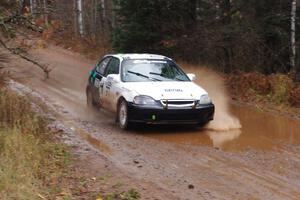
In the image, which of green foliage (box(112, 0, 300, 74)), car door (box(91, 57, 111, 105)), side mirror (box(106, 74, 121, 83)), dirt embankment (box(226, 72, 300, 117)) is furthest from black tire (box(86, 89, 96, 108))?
green foliage (box(112, 0, 300, 74))

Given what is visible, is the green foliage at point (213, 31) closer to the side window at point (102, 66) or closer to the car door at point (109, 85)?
the side window at point (102, 66)

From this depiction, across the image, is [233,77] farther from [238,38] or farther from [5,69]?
[5,69]

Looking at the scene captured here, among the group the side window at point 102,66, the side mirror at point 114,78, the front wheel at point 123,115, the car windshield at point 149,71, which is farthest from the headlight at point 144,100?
the side window at point 102,66

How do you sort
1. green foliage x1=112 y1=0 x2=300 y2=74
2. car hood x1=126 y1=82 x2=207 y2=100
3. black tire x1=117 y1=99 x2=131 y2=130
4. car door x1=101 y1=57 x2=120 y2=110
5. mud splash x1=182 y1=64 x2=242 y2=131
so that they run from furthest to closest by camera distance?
1. green foliage x1=112 y1=0 x2=300 y2=74
2. car door x1=101 y1=57 x2=120 y2=110
3. mud splash x1=182 y1=64 x2=242 y2=131
4. black tire x1=117 y1=99 x2=131 y2=130
5. car hood x1=126 y1=82 x2=207 y2=100

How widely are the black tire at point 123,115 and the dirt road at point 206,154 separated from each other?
0.18 meters

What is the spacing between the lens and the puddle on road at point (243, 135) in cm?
1086

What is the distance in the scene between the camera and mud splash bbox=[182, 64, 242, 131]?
1267 centimetres

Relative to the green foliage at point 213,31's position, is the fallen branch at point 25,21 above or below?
above

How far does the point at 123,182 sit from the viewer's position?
7848 mm

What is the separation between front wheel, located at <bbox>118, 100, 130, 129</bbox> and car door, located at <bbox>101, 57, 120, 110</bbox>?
0.59 m

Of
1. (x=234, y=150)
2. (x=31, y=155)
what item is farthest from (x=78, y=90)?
(x=31, y=155)

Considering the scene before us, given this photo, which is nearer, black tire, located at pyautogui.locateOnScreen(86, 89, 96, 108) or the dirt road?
the dirt road

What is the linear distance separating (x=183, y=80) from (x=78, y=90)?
22.4 ft

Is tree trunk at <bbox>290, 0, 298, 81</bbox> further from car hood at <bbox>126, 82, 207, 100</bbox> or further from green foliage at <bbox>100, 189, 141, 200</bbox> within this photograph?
green foliage at <bbox>100, 189, 141, 200</bbox>
